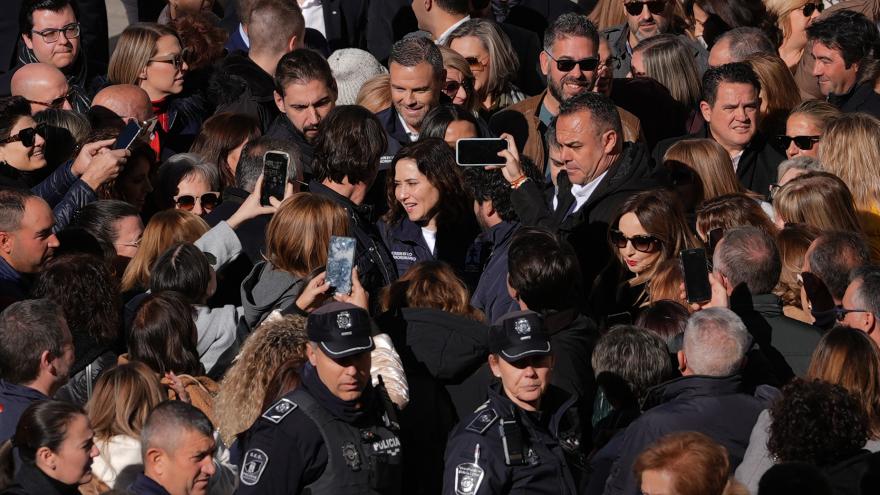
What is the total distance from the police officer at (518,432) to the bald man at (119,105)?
405cm

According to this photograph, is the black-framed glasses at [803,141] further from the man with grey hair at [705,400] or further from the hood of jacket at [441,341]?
the hood of jacket at [441,341]

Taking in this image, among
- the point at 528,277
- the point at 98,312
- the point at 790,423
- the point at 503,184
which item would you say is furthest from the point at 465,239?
the point at 790,423

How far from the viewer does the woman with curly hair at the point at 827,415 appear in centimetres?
536

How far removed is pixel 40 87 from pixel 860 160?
5.00 m

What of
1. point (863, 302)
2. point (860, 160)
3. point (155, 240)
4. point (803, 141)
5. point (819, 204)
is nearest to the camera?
point (863, 302)

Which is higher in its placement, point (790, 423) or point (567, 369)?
point (790, 423)

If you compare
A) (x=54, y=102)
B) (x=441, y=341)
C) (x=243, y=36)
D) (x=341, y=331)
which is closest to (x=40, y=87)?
(x=54, y=102)

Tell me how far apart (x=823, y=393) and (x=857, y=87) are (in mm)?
5071

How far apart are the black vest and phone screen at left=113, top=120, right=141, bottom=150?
3.05m

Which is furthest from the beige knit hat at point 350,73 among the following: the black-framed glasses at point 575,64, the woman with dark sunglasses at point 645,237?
the woman with dark sunglasses at point 645,237

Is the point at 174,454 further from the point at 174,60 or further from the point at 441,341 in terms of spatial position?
the point at 174,60

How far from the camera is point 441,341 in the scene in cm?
642

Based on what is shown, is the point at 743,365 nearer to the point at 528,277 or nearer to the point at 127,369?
the point at 528,277

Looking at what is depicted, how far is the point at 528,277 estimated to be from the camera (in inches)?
258
